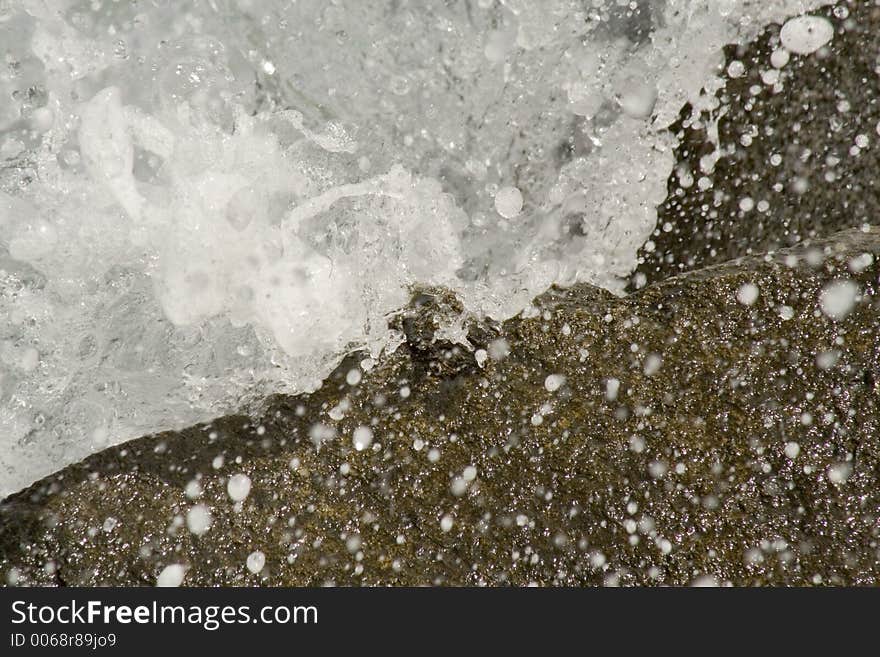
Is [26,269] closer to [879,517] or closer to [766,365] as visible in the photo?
[766,365]

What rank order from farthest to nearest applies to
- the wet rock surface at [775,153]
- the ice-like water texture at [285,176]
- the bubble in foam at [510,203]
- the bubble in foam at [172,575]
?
the bubble in foam at [510,203] < the wet rock surface at [775,153] < the ice-like water texture at [285,176] < the bubble in foam at [172,575]

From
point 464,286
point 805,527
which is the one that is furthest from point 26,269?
point 805,527

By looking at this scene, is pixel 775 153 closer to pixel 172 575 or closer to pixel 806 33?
pixel 806 33

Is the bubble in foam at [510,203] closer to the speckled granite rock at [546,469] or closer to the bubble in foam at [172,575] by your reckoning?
the speckled granite rock at [546,469]

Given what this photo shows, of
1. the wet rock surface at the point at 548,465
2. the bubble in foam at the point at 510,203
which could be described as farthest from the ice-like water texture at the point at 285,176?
the wet rock surface at the point at 548,465

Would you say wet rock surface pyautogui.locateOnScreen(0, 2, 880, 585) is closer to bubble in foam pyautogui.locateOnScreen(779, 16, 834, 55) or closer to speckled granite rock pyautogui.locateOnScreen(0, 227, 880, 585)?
speckled granite rock pyautogui.locateOnScreen(0, 227, 880, 585)

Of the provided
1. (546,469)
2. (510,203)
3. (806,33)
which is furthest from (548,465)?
(806,33)
